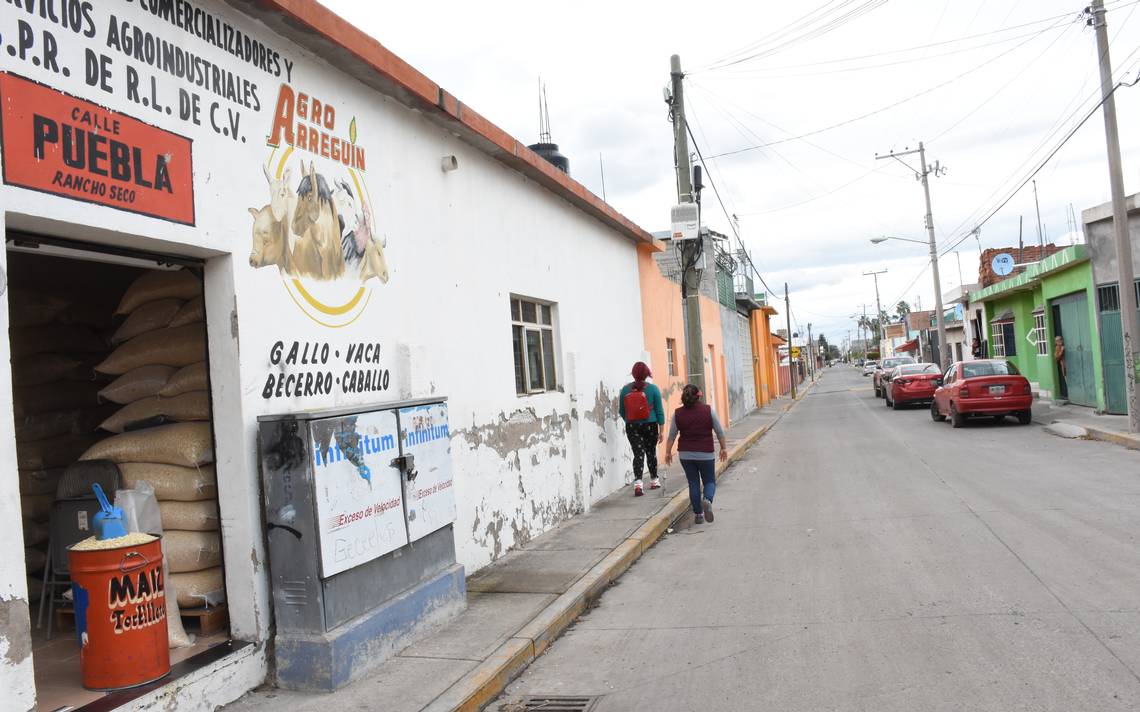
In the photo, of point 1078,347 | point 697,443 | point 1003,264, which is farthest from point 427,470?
point 1003,264

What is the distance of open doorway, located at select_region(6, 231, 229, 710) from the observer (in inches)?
189

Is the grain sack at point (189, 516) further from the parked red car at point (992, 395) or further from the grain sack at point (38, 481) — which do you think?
the parked red car at point (992, 395)

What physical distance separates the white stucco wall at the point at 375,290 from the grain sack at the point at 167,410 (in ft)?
0.93

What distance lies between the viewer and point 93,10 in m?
3.91

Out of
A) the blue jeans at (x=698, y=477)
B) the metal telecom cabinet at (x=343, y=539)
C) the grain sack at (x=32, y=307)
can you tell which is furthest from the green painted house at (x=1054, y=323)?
the grain sack at (x=32, y=307)

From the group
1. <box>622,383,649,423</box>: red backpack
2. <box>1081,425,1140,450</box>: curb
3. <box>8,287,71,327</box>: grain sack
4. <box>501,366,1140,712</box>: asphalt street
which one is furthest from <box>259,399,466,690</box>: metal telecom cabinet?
<box>1081,425,1140,450</box>: curb

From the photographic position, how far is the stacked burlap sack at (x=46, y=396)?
562 centimetres

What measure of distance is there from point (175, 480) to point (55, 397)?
68.0 inches

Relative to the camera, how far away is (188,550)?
15.7 ft

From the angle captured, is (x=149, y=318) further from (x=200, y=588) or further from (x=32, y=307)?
(x=200, y=588)

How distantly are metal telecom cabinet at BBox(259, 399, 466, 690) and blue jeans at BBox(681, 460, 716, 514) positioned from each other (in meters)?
4.70

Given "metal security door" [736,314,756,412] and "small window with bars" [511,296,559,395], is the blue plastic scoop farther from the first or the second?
"metal security door" [736,314,756,412]

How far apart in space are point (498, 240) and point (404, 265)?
2.23 meters

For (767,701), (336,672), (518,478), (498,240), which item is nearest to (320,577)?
(336,672)
